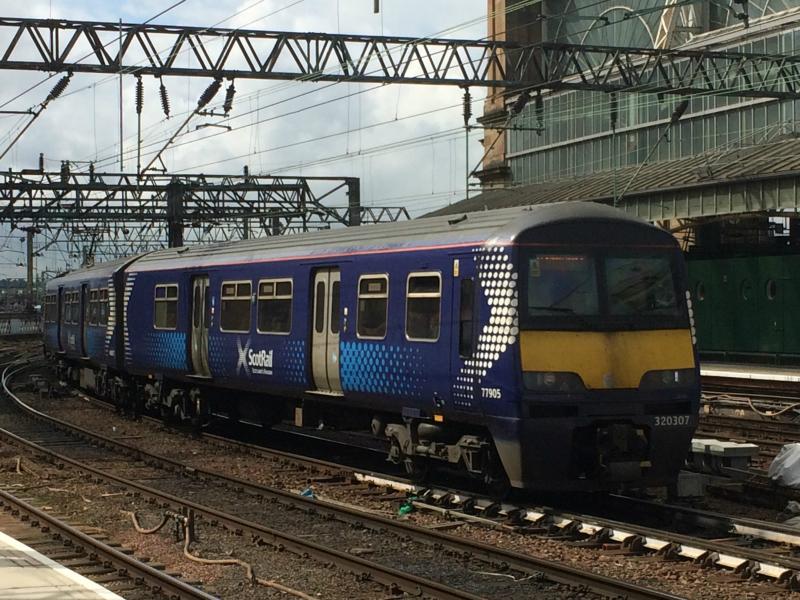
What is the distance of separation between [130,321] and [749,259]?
1967 centimetres

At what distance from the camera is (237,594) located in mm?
8953

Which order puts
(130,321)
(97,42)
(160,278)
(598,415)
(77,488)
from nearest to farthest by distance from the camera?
1. (598,415)
2. (77,488)
3. (97,42)
4. (160,278)
5. (130,321)

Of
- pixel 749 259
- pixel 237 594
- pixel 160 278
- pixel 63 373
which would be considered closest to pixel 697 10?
pixel 749 259

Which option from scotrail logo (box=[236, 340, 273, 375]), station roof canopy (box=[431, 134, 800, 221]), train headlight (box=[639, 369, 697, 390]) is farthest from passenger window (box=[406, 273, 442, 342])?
station roof canopy (box=[431, 134, 800, 221])

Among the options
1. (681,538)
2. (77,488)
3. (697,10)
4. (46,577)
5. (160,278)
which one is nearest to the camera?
(46,577)

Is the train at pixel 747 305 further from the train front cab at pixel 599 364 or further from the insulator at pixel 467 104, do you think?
the train front cab at pixel 599 364

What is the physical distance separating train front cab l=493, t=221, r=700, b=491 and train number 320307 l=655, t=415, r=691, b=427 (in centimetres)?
1

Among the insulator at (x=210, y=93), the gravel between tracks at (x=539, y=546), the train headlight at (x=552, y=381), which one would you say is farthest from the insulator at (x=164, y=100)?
the train headlight at (x=552, y=381)

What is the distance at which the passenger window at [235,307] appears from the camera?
1727cm

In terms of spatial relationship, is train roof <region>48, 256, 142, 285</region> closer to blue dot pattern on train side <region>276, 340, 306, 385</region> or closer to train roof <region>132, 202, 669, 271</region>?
train roof <region>132, 202, 669, 271</region>

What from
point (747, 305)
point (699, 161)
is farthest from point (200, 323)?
point (699, 161)

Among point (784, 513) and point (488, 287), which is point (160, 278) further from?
point (784, 513)

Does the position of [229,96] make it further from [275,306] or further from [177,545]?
[177,545]

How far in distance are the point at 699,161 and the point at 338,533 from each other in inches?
1248
